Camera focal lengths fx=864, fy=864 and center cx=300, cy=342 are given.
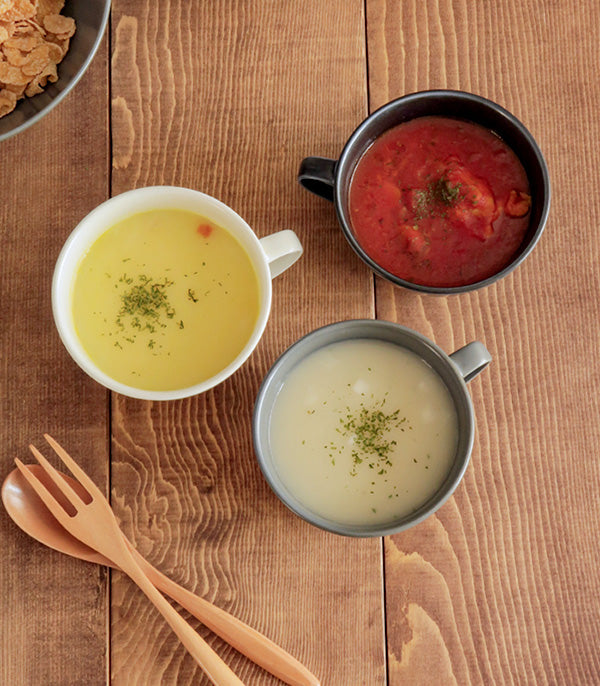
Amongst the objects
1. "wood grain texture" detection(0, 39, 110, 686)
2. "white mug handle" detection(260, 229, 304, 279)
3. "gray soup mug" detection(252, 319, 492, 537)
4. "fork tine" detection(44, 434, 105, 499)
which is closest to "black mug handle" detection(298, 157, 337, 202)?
"white mug handle" detection(260, 229, 304, 279)

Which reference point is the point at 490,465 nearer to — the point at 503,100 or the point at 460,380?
the point at 460,380

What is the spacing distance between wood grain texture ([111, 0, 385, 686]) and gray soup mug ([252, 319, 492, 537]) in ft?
0.33

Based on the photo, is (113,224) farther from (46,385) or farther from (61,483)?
(61,483)

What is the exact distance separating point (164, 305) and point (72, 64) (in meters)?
0.40

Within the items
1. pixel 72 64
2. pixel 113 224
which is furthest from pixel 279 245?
pixel 72 64

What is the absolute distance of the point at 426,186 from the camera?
1.33 metres

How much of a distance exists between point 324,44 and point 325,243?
34 cm

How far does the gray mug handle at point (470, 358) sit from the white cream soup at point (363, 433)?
50mm

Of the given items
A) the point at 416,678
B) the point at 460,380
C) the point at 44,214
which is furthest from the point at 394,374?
the point at 44,214

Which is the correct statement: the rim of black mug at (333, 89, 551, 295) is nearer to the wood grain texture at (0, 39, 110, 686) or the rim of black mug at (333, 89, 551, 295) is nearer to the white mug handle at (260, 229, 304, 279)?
the white mug handle at (260, 229, 304, 279)

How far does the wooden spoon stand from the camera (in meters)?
1.33

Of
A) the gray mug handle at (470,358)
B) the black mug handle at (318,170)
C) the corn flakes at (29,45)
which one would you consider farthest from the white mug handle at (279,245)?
the corn flakes at (29,45)

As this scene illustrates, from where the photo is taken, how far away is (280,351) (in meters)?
1.40

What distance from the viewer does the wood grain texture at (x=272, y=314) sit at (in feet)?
4.48
